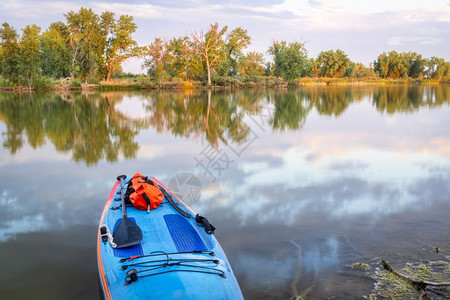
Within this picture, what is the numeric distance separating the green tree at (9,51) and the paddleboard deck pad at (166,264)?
4597cm

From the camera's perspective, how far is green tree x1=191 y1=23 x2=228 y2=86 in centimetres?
4931

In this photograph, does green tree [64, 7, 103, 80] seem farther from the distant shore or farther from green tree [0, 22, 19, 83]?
green tree [0, 22, 19, 83]

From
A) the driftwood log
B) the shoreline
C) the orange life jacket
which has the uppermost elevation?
the shoreline

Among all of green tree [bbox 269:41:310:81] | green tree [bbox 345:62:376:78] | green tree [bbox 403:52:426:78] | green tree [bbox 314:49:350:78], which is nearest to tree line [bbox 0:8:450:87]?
green tree [bbox 269:41:310:81]

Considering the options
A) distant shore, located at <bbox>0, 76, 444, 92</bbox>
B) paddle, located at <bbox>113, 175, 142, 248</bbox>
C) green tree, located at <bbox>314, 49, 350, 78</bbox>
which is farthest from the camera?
green tree, located at <bbox>314, 49, 350, 78</bbox>

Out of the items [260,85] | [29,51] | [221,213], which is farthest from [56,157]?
[260,85]

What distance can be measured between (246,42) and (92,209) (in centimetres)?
5117

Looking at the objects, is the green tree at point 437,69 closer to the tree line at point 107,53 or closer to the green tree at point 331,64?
the green tree at point 331,64

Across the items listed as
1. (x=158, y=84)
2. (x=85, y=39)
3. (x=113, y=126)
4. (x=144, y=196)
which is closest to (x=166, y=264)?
(x=144, y=196)

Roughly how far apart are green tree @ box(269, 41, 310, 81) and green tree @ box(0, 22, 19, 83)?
112 feet

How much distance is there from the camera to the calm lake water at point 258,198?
4422 millimetres

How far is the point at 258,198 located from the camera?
686 cm

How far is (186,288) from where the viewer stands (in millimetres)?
3029

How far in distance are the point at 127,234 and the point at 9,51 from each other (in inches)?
1895
